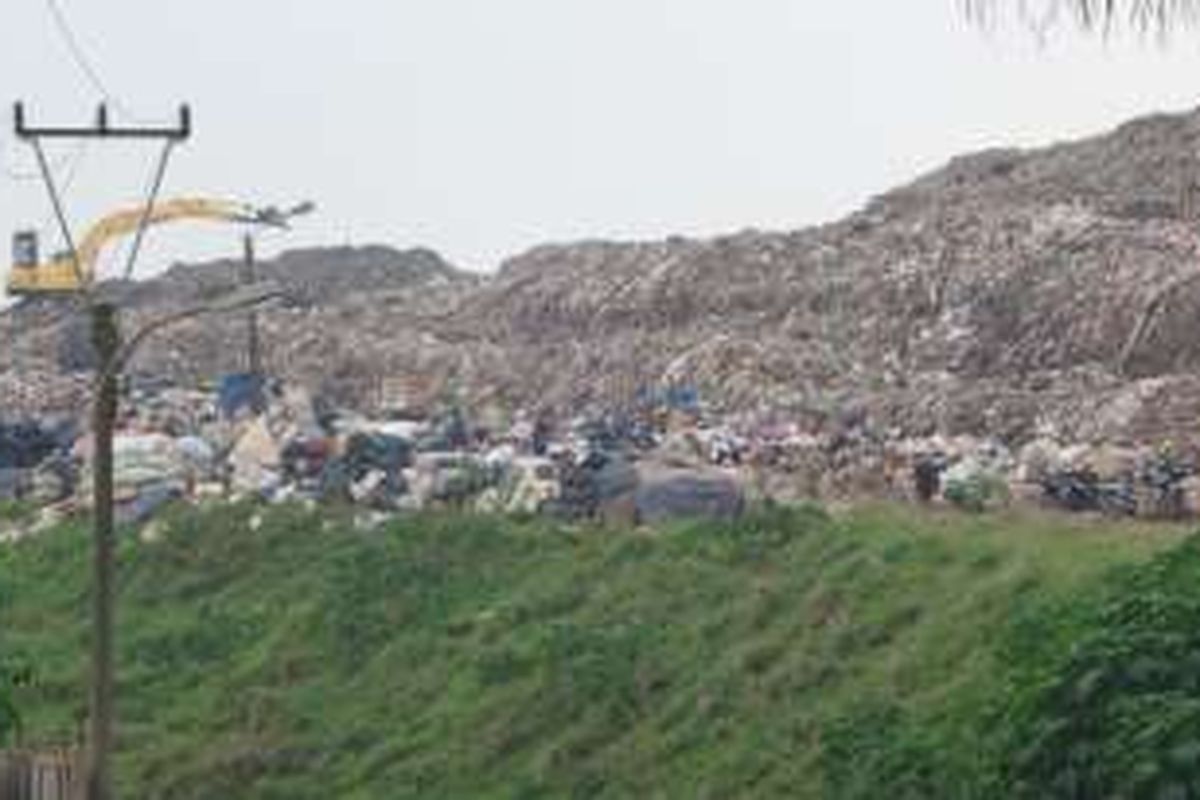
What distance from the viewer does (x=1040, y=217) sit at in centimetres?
3203

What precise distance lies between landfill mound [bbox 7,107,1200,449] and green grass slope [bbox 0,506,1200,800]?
4449 mm

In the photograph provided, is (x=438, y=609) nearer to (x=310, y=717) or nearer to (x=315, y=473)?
(x=310, y=717)

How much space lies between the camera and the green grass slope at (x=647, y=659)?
505 inches

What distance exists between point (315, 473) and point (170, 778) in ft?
26.6

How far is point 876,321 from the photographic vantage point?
31719 millimetres

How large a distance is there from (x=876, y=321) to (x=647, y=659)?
1239 cm

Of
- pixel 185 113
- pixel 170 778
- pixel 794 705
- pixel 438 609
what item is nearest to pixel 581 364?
pixel 438 609

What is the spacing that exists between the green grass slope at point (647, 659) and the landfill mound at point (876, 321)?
175 inches

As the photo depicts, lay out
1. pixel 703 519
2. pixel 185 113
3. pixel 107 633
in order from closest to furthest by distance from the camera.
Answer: pixel 107 633
pixel 185 113
pixel 703 519

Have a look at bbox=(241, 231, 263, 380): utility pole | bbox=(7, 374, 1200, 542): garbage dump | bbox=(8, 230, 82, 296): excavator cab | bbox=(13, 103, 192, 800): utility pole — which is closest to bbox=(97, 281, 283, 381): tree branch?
bbox=(13, 103, 192, 800): utility pole

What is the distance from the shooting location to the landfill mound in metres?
27.2

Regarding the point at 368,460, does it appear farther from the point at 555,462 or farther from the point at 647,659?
the point at 647,659

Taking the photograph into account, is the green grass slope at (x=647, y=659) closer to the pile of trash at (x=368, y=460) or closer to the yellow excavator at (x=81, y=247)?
the pile of trash at (x=368, y=460)

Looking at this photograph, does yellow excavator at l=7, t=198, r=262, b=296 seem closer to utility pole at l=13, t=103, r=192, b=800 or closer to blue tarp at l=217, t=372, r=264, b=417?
blue tarp at l=217, t=372, r=264, b=417
